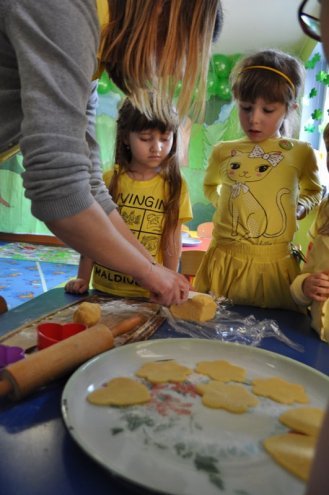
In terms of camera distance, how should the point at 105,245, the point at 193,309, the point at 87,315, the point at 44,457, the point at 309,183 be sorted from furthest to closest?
1. the point at 309,183
2. the point at 193,309
3. the point at 87,315
4. the point at 105,245
5. the point at 44,457

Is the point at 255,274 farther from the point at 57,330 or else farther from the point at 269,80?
the point at 57,330

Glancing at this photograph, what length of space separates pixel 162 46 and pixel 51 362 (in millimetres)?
582

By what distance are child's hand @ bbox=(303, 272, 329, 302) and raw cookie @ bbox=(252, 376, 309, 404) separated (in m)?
0.43

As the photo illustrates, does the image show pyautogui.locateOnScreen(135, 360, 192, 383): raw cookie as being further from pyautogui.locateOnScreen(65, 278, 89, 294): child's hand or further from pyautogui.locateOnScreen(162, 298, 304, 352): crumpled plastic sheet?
pyautogui.locateOnScreen(65, 278, 89, 294): child's hand

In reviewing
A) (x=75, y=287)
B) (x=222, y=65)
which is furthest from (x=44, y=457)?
(x=222, y=65)

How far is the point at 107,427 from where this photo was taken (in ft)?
1.56

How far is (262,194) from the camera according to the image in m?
1.29

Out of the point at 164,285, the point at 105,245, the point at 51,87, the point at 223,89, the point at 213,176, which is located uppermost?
the point at 223,89

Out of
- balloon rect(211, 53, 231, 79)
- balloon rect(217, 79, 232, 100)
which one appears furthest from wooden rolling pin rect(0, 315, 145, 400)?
balloon rect(211, 53, 231, 79)

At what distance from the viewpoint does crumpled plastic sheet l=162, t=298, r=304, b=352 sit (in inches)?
33.4

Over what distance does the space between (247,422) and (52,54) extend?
1.79ft

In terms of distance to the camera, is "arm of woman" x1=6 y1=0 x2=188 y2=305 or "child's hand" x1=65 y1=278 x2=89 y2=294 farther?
"child's hand" x1=65 y1=278 x2=89 y2=294

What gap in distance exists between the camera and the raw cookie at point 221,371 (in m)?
0.63

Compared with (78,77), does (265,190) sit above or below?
below
